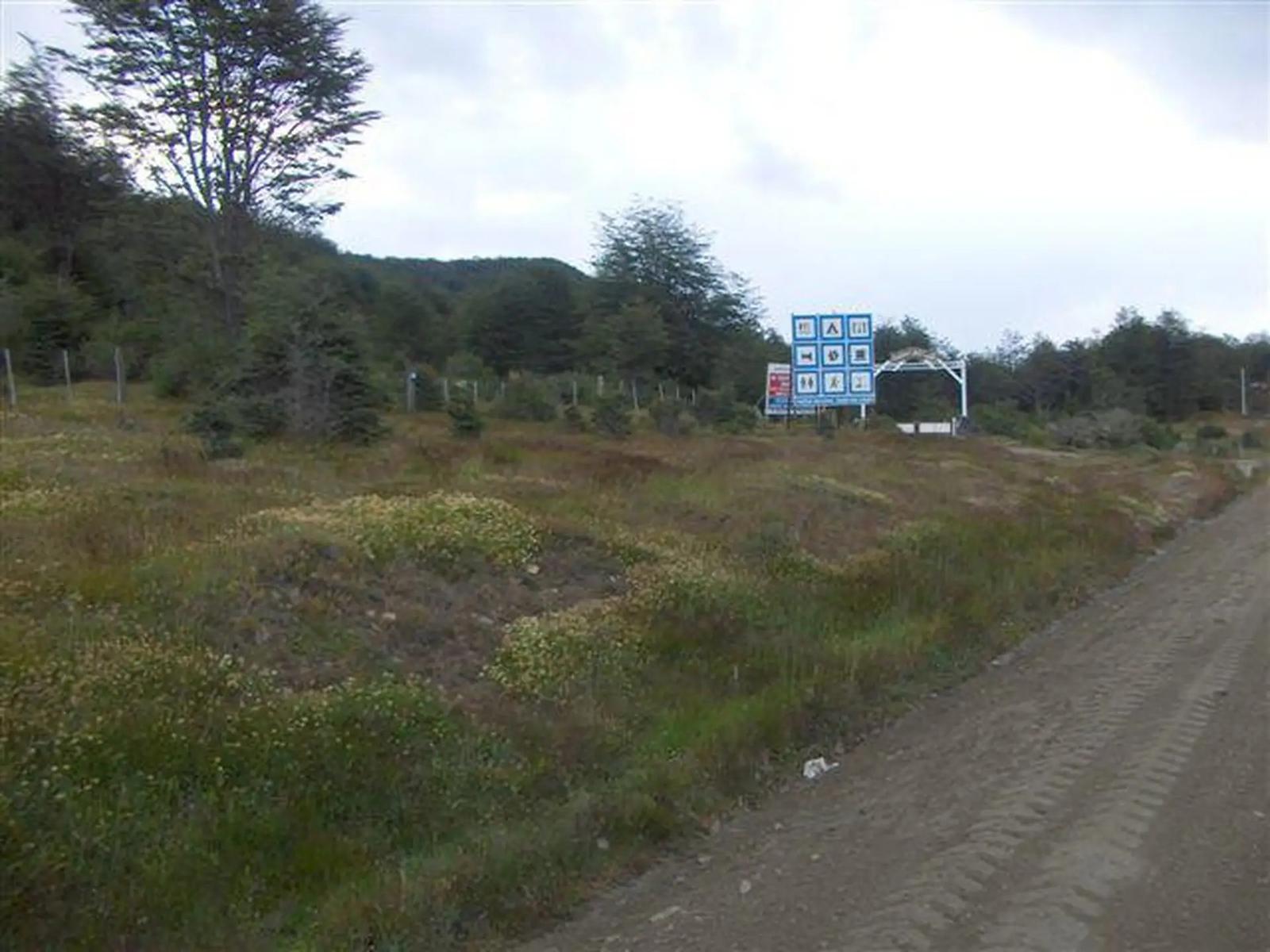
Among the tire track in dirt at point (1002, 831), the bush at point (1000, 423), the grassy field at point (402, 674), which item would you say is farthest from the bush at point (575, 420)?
the bush at point (1000, 423)

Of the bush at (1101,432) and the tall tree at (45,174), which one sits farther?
the bush at (1101,432)

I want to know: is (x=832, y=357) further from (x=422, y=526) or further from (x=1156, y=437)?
(x=1156, y=437)

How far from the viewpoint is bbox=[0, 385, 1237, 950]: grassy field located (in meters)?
5.50

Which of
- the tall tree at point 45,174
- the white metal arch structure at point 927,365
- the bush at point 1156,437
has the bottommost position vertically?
the bush at point 1156,437

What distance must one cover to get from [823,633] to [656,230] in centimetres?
Answer: 5813

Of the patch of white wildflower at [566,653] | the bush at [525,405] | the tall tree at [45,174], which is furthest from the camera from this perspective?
the tall tree at [45,174]

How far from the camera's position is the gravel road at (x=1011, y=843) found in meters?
5.15

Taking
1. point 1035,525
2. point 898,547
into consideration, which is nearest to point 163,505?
point 898,547

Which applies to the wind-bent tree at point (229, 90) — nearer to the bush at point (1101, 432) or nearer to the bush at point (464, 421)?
the bush at point (464, 421)

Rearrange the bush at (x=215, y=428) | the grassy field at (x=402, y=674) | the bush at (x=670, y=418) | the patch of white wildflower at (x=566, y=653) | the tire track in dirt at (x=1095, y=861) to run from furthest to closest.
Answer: the bush at (x=670, y=418), the bush at (x=215, y=428), the patch of white wildflower at (x=566, y=653), the grassy field at (x=402, y=674), the tire track in dirt at (x=1095, y=861)

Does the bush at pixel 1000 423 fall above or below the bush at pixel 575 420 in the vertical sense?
below

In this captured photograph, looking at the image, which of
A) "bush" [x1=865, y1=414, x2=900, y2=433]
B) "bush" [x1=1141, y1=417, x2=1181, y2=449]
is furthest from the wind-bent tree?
"bush" [x1=1141, y1=417, x2=1181, y2=449]

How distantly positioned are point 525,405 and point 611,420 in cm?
368

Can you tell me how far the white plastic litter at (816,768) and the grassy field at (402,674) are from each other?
111mm
